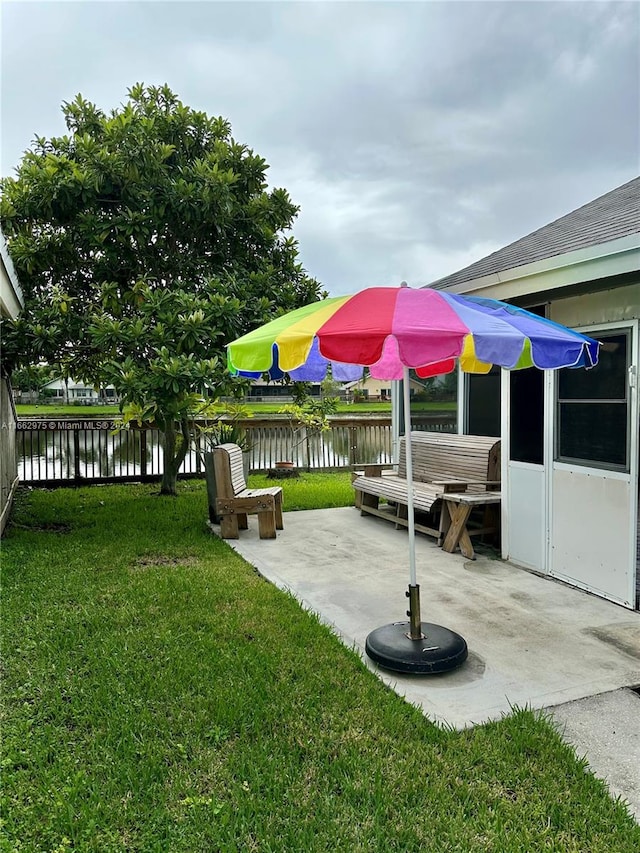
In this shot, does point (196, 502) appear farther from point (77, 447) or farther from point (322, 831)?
point (322, 831)

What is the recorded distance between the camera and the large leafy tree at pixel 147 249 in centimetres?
526

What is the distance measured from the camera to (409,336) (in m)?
2.33

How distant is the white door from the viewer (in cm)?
370

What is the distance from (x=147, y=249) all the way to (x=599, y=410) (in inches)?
202

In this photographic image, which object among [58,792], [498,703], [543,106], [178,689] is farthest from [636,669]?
[543,106]

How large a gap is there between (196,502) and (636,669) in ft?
18.6

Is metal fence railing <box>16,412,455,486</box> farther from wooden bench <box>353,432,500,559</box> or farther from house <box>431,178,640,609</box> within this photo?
house <box>431,178,640,609</box>

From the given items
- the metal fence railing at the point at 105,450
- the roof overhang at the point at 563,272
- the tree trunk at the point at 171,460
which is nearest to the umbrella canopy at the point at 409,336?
the roof overhang at the point at 563,272

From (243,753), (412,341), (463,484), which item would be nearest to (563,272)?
(412,341)

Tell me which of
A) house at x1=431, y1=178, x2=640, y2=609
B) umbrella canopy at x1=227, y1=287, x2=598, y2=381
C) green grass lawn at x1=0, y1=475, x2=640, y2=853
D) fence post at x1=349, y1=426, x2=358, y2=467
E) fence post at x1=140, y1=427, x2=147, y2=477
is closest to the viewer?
green grass lawn at x1=0, y1=475, x2=640, y2=853

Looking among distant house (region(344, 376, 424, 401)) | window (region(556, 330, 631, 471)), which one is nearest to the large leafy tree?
distant house (region(344, 376, 424, 401))

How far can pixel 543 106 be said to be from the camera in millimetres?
8156

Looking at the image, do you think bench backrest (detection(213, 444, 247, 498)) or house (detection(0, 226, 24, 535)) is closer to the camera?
house (detection(0, 226, 24, 535))

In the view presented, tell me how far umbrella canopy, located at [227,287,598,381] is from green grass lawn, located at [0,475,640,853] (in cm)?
157
